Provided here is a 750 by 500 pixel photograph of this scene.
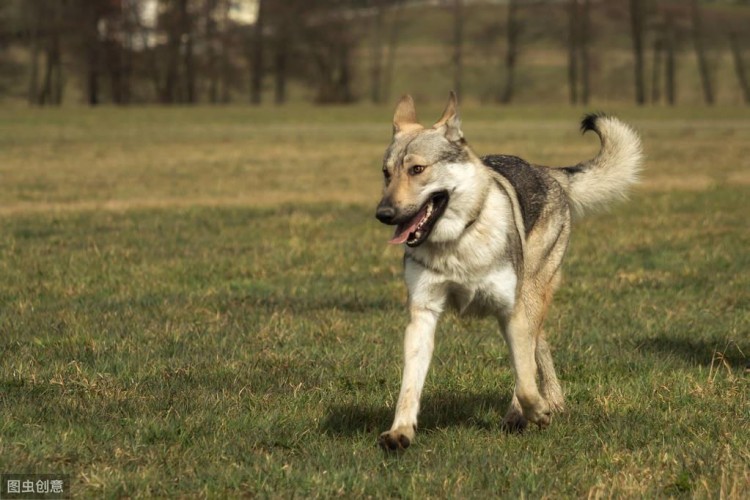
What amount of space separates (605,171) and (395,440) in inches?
117

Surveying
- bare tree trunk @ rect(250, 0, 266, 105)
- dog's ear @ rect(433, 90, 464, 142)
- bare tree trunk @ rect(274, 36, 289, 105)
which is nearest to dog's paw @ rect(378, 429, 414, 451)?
dog's ear @ rect(433, 90, 464, 142)

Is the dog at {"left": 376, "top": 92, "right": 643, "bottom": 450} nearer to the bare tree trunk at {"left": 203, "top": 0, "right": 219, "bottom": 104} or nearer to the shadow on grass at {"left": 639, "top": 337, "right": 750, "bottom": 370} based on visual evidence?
the shadow on grass at {"left": 639, "top": 337, "right": 750, "bottom": 370}

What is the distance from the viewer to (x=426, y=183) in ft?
18.9

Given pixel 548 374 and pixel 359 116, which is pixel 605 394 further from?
pixel 359 116

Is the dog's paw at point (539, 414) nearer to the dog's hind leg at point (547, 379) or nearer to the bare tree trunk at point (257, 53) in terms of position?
the dog's hind leg at point (547, 379)

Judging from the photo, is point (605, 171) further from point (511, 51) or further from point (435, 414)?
point (511, 51)

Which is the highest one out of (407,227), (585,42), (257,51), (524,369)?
(585,42)

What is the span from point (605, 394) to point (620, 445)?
0.99m

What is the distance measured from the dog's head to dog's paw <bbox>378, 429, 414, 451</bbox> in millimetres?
934

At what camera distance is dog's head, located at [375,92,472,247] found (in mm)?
5633

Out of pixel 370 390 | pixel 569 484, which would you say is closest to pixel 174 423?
pixel 370 390

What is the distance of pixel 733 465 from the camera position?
5195 millimetres

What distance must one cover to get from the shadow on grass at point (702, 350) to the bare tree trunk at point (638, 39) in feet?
214

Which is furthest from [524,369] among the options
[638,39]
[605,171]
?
[638,39]
